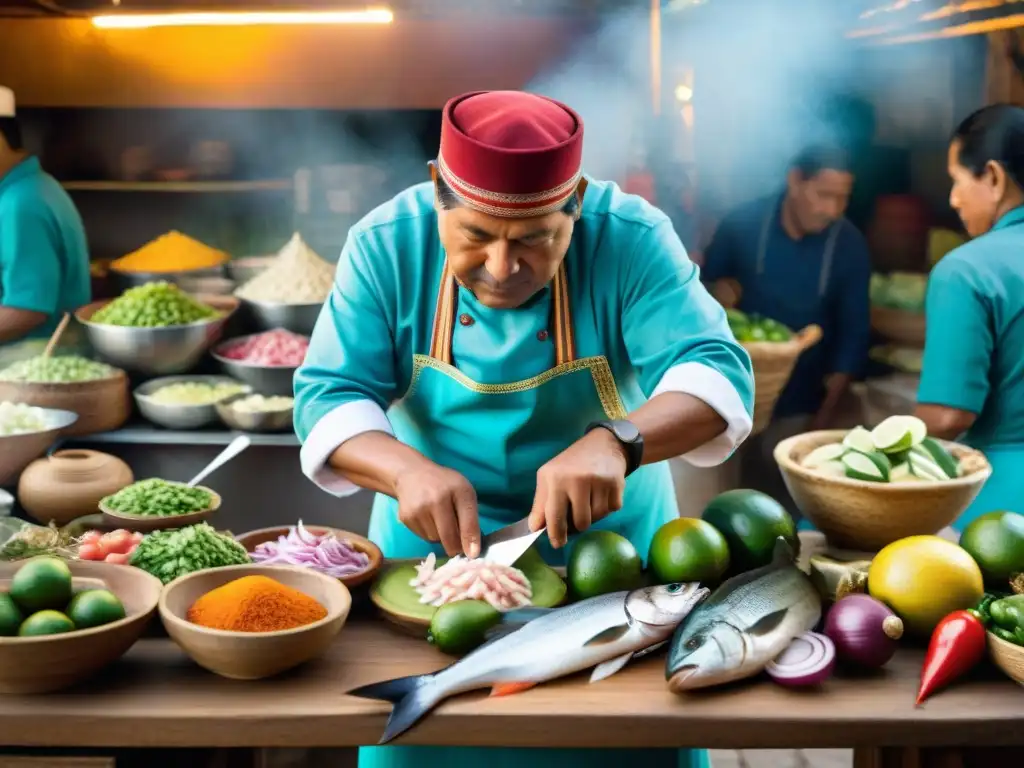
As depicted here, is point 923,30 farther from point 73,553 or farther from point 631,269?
point 73,553

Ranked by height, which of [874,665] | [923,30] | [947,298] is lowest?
[874,665]

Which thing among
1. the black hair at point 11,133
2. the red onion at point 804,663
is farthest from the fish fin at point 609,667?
the black hair at point 11,133

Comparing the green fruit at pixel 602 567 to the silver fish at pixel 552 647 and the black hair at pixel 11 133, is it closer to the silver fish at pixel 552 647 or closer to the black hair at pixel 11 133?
the silver fish at pixel 552 647

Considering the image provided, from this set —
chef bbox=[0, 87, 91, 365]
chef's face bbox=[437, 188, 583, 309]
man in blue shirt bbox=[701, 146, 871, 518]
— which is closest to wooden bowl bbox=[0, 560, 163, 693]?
chef's face bbox=[437, 188, 583, 309]

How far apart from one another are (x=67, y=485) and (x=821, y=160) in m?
3.30

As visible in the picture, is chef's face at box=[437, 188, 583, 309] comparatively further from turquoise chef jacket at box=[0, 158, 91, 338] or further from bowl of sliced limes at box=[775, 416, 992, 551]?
turquoise chef jacket at box=[0, 158, 91, 338]

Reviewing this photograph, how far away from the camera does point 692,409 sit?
1.80 metres

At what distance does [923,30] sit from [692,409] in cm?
332

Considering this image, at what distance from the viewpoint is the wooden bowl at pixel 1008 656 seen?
1.46 metres

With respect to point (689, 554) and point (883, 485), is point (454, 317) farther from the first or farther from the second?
point (883, 485)

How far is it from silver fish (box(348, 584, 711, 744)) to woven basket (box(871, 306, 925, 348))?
320 centimetres

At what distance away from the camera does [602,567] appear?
64.3 inches

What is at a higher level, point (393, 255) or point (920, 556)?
point (393, 255)

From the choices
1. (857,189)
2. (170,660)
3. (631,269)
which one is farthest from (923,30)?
(170,660)
